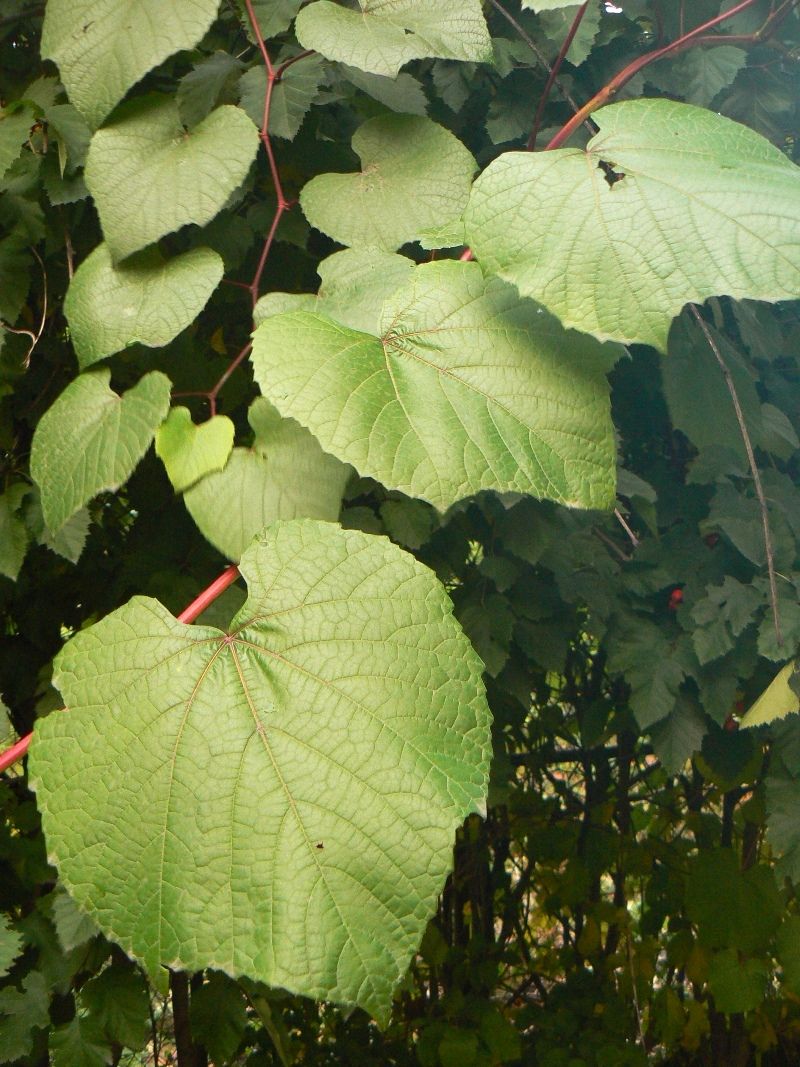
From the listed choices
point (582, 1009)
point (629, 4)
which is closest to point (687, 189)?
point (629, 4)

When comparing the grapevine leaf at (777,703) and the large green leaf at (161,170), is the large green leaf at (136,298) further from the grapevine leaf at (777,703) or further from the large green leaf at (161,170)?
the grapevine leaf at (777,703)

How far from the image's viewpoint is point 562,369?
688mm

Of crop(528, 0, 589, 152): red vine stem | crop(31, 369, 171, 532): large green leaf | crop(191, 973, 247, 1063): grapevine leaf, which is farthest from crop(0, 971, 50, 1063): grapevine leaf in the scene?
crop(528, 0, 589, 152): red vine stem

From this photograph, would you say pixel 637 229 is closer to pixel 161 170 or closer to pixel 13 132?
pixel 161 170

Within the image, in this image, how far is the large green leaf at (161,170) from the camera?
769 mm

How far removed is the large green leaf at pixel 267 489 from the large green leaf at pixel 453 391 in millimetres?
81

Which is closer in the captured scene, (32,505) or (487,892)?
(32,505)

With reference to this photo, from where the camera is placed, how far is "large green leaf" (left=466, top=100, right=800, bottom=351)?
606 millimetres

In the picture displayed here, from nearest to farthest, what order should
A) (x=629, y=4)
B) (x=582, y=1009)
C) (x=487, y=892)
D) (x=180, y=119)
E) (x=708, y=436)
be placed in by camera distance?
1. (x=180, y=119)
2. (x=708, y=436)
3. (x=629, y=4)
4. (x=582, y=1009)
5. (x=487, y=892)

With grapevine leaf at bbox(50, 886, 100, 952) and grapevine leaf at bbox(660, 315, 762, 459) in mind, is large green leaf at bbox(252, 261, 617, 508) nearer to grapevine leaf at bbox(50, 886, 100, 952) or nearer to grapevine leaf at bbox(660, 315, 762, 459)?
grapevine leaf at bbox(660, 315, 762, 459)

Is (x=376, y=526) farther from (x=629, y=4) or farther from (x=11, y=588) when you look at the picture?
(x=629, y=4)

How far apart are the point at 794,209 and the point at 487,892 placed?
2025 mm

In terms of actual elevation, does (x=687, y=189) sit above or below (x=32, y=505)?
above

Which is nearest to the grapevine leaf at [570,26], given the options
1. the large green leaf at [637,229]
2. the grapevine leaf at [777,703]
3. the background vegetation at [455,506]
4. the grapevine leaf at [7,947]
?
the background vegetation at [455,506]
